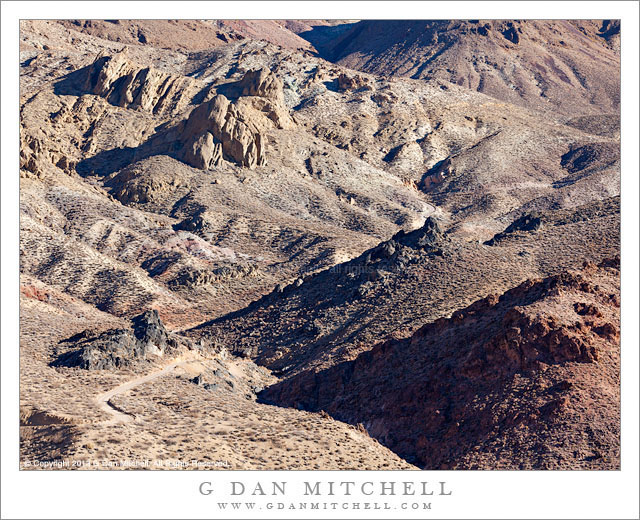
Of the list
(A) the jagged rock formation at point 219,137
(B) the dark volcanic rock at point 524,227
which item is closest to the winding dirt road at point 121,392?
(B) the dark volcanic rock at point 524,227

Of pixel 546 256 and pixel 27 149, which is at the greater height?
pixel 27 149

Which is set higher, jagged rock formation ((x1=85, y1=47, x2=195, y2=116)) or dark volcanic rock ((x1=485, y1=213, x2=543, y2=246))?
jagged rock formation ((x1=85, y1=47, x2=195, y2=116))

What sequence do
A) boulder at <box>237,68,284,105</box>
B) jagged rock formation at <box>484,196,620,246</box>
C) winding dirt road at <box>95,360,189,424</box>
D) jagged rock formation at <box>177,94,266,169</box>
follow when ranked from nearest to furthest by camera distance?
winding dirt road at <box>95,360,189,424</box>, jagged rock formation at <box>484,196,620,246</box>, jagged rock formation at <box>177,94,266,169</box>, boulder at <box>237,68,284,105</box>

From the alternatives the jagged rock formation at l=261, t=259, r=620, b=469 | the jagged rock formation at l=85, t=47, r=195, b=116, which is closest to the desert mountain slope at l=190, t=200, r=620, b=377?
the jagged rock formation at l=261, t=259, r=620, b=469

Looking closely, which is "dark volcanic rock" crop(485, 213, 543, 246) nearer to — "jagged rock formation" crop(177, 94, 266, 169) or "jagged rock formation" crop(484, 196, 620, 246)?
"jagged rock formation" crop(484, 196, 620, 246)

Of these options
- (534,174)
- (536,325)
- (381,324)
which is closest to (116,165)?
(534,174)

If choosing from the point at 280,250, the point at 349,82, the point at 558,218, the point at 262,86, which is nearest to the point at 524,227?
the point at 558,218

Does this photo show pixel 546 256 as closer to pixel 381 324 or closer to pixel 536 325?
pixel 381 324
